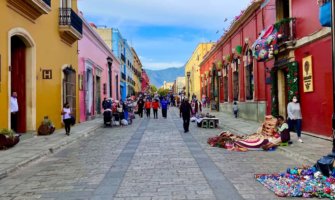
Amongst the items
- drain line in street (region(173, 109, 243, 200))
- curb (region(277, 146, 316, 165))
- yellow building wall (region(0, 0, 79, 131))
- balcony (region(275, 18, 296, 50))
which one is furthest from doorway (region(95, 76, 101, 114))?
curb (region(277, 146, 316, 165))

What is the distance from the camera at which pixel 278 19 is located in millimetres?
18266

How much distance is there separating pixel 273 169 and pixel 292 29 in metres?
9.20

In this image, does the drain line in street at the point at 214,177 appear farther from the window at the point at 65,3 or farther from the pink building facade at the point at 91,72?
the pink building facade at the point at 91,72

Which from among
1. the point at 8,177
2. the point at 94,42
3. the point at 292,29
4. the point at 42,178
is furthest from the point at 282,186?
the point at 94,42

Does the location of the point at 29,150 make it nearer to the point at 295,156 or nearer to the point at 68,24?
the point at 295,156

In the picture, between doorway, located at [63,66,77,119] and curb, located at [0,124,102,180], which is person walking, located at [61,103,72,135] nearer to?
curb, located at [0,124,102,180]

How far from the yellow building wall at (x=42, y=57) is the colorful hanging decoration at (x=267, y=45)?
927 cm

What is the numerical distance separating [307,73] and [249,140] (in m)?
4.08

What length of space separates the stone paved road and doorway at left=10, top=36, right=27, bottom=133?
3.93 metres

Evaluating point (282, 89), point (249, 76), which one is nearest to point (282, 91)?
point (282, 89)

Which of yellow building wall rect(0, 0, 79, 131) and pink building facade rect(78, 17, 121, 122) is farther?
pink building facade rect(78, 17, 121, 122)

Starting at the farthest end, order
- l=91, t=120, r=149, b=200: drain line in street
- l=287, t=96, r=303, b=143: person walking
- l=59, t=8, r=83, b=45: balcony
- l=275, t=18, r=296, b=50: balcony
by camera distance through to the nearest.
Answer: l=59, t=8, r=83, b=45: balcony < l=275, t=18, r=296, b=50: balcony < l=287, t=96, r=303, b=143: person walking < l=91, t=120, r=149, b=200: drain line in street

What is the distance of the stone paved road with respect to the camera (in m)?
6.49

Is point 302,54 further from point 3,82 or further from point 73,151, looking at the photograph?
point 3,82
